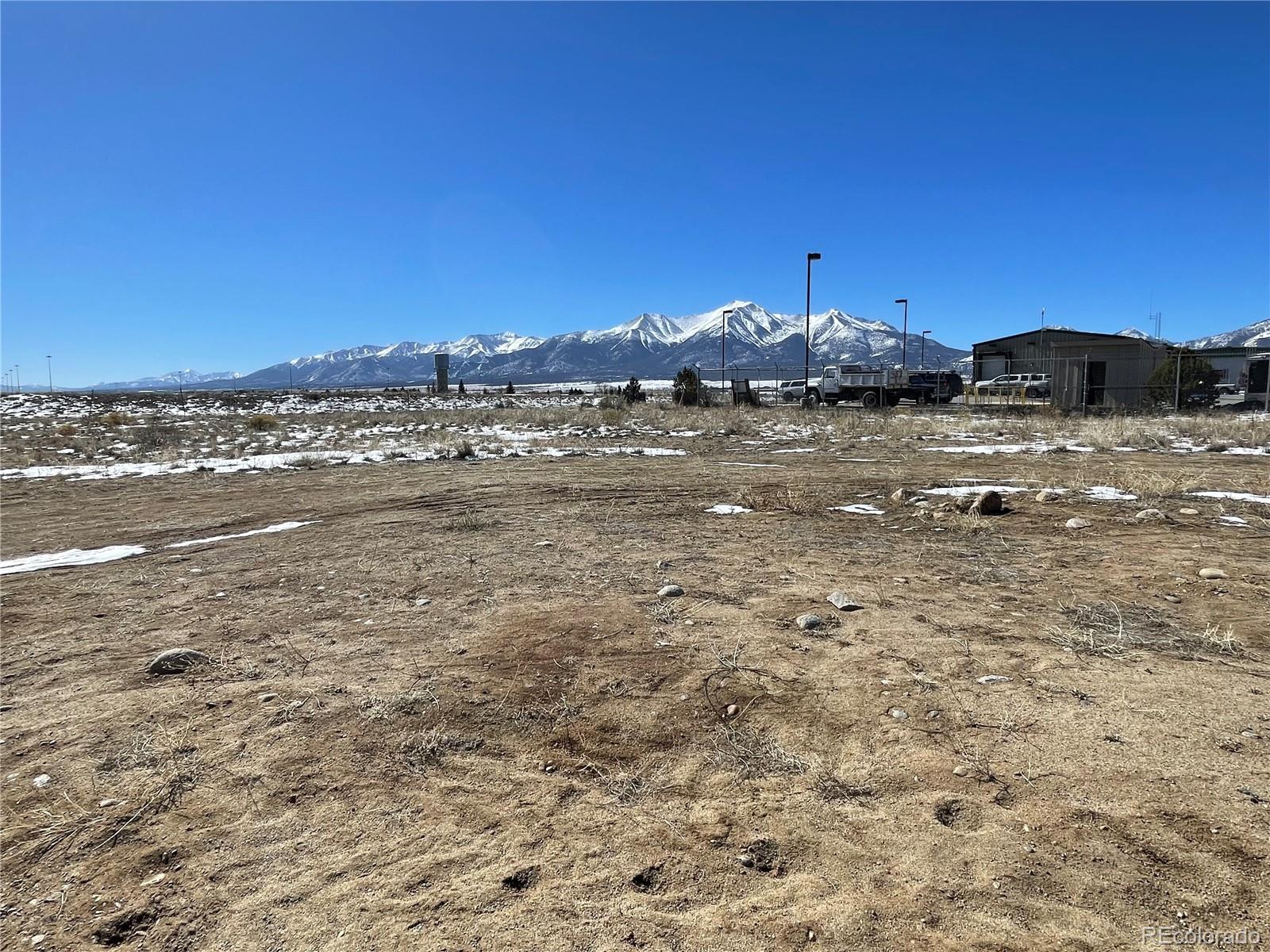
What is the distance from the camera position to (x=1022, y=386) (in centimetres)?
3450

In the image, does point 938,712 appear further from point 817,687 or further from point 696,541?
point 696,541

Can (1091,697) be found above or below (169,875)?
above

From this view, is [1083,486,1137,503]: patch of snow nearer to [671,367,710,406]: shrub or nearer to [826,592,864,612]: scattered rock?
[826,592,864,612]: scattered rock

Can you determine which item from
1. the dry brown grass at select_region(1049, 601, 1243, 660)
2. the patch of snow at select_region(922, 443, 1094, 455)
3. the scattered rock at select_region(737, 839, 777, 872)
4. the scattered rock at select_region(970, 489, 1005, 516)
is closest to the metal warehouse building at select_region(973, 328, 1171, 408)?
the patch of snow at select_region(922, 443, 1094, 455)

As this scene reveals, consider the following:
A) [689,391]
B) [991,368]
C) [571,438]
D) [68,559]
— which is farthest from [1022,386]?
[68,559]

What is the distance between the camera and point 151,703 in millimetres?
3357

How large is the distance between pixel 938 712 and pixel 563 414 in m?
24.8

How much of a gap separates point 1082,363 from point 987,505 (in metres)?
31.9

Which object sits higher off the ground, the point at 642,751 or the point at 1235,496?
the point at 1235,496

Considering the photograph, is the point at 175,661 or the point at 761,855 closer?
the point at 761,855

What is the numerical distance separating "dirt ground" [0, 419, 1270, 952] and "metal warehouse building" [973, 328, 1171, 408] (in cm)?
2664

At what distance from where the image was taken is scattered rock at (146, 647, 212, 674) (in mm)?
3734

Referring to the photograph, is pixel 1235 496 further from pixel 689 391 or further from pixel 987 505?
pixel 689 391

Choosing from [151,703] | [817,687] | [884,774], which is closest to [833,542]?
[817,687]
